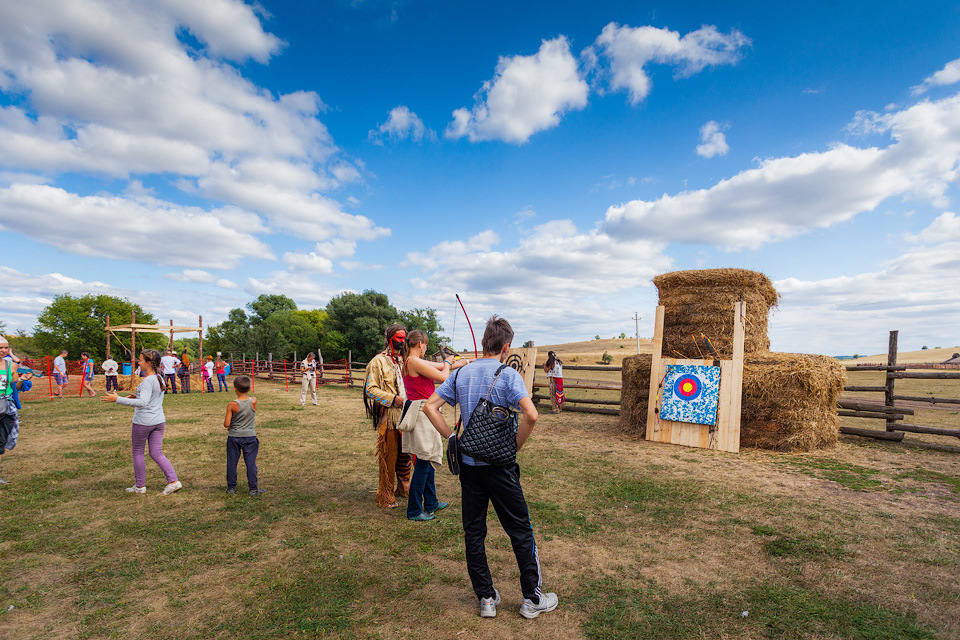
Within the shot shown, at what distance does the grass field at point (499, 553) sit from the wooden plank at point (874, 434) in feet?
6.29

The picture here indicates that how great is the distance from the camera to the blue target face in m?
9.39

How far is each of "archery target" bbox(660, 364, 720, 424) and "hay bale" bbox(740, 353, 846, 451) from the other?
591 mm

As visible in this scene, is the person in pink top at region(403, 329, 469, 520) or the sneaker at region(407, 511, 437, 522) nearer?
the person in pink top at region(403, 329, 469, 520)

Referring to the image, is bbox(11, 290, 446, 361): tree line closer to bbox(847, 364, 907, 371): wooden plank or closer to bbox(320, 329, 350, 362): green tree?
bbox(320, 329, 350, 362): green tree

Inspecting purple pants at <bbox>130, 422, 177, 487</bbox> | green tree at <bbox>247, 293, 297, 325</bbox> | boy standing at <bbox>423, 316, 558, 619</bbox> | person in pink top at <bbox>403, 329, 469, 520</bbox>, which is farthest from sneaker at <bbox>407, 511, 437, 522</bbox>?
green tree at <bbox>247, 293, 297, 325</bbox>

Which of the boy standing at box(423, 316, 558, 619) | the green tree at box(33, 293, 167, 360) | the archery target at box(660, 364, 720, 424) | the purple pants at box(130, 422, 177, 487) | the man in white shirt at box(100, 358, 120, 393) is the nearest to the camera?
the boy standing at box(423, 316, 558, 619)

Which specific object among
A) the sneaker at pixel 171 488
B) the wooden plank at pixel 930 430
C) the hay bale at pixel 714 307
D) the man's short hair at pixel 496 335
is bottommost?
the sneaker at pixel 171 488

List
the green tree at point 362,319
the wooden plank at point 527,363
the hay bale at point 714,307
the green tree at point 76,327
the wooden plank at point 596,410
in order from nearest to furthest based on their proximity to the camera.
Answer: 1. the hay bale at point 714,307
2. the wooden plank at point 596,410
3. the wooden plank at point 527,363
4. the green tree at point 362,319
5. the green tree at point 76,327

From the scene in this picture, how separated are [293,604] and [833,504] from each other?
619 centimetres

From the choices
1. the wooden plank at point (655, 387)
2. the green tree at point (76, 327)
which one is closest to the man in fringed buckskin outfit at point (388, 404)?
the wooden plank at point (655, 387)

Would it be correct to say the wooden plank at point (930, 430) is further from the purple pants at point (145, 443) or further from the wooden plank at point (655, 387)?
the purple pants at point (145, 443)

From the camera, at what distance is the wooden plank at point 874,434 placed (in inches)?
376

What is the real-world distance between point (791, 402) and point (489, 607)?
790cm

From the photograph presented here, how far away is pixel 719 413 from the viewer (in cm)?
910
